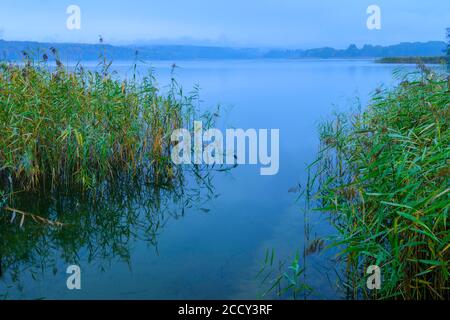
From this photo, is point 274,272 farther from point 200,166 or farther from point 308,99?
point 308,99

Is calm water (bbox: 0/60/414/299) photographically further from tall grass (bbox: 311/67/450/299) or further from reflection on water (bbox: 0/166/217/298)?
tall grass (bbox: 311/67/450/299)

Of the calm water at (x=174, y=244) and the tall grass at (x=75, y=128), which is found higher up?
the tall grass at (x=75, y=128)

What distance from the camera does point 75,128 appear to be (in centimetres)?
604

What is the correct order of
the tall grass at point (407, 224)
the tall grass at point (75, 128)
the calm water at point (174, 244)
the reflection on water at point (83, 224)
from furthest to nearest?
1. the tall grass at point (75, 128)
2. the reflection on water at point (83, 224)
3. the calm water at point (174, 244)
4. the tall grass at point (407, 224)

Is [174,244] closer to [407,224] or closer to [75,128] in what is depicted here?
[75,128]

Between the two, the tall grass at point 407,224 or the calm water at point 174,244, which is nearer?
the tall grass at point 407,224

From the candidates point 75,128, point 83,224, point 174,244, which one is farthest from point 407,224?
point 75,128

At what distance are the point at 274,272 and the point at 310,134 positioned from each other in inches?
306

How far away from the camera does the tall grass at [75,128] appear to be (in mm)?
5824

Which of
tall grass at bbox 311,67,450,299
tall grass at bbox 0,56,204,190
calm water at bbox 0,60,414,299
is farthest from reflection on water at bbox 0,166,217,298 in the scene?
tall grass at bbox 311,67,450,299

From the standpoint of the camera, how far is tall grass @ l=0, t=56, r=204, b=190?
5.82m

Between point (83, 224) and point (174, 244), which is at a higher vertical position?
point (83, 224)

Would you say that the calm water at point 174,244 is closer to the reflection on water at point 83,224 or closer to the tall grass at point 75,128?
the reflection on water at point 83,224

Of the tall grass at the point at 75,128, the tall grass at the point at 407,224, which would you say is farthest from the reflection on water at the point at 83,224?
the tall grass at the point at 407,224
